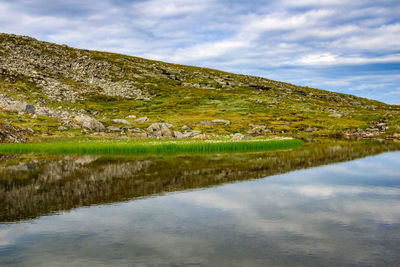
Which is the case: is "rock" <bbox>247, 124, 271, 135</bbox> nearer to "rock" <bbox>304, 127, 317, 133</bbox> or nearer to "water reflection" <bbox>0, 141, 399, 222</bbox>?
"rock" <bbox>304, 127, 317, 133</bbox>

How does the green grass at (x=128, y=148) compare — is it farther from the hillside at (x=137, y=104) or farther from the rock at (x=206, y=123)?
the rock at (x=206, y=123)

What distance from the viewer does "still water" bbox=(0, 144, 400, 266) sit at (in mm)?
9125

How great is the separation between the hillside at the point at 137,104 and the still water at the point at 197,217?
98.3 ft

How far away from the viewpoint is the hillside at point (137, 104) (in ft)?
200

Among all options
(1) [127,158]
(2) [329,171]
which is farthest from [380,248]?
(1) [127,158]

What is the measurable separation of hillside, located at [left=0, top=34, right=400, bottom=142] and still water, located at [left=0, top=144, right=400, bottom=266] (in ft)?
98.3

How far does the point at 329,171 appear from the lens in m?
24.8

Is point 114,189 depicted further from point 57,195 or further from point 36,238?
point 36,238

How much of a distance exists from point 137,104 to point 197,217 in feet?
306

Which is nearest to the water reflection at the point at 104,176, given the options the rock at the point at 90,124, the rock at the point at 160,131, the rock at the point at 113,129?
the rock at the point at 160,131

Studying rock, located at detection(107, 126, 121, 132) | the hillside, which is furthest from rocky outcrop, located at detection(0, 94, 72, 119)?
rock, located at detection(107, 126, 121, 132)

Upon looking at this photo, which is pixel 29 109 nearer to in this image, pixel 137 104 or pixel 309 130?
pixel 137 104

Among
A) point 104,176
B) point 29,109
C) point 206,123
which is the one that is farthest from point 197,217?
point 206,123

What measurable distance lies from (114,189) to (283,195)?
843 centimetres
